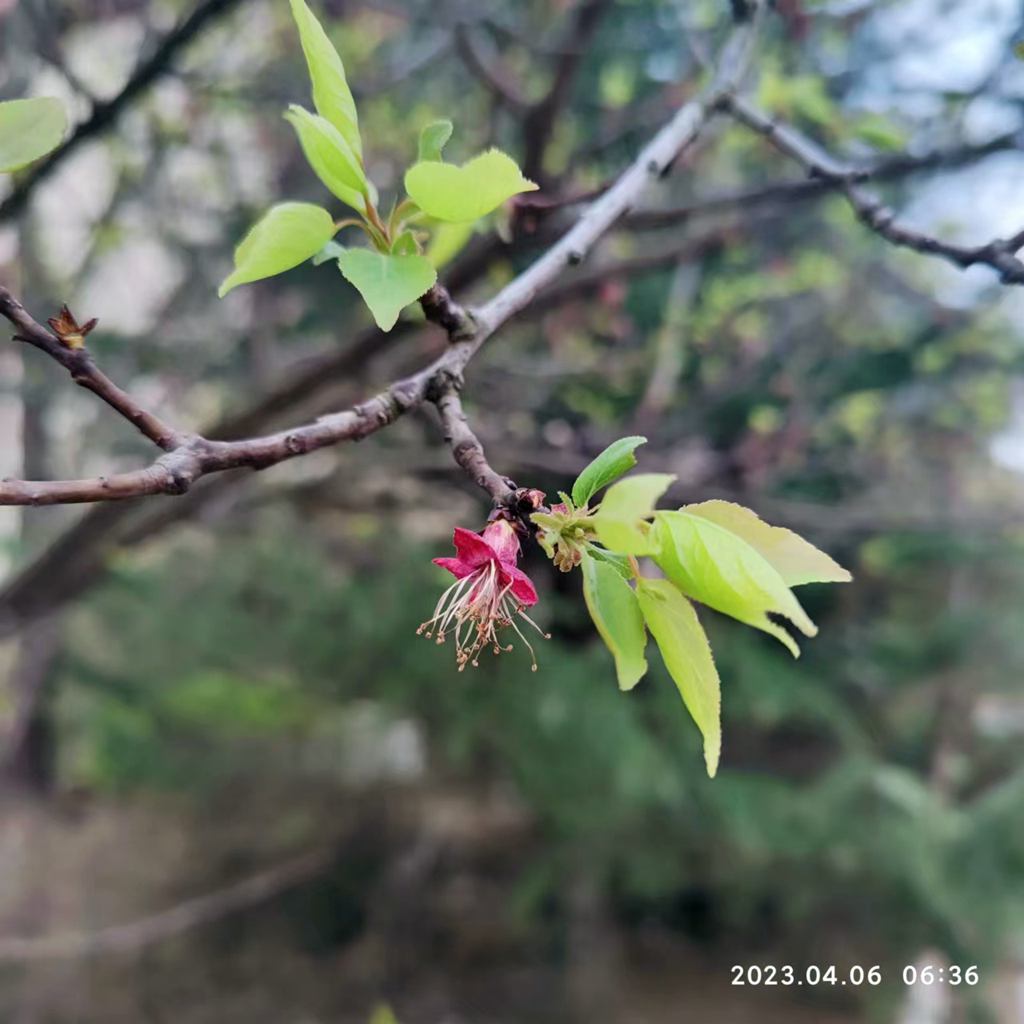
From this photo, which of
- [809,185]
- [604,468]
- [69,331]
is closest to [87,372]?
[69,331]

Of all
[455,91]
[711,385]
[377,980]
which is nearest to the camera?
[711,385]

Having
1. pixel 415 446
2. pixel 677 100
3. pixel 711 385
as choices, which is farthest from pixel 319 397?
pixel 711 385

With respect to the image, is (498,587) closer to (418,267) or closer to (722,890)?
(418,267)

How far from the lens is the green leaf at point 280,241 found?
1.36 feet

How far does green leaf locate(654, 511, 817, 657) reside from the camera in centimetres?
35

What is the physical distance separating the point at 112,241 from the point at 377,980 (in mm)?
2904

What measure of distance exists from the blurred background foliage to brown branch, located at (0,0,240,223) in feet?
1.46

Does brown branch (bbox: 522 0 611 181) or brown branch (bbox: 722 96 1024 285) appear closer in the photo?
brown branch (bbox: 722 96 1024 285)

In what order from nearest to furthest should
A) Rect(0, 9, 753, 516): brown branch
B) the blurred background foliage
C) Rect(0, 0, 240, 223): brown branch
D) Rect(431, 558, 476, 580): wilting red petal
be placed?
1. Rect(0, 9, 753, 516): brown branch
2. Rect(431, 558, 476, 580): wilting red petal
3. Rect(0, 0, 240, 223): brown branch
4. the blurred background foliage

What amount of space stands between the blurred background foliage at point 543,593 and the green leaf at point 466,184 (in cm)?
113

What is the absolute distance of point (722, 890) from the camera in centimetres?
303

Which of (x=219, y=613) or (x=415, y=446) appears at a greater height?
(x=415, y=446)

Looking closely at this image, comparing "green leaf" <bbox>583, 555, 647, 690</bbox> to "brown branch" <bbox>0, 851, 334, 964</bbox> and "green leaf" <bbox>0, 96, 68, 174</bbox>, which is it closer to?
"green leaf" <bbox>0, 96, 68, 174</bbox>
